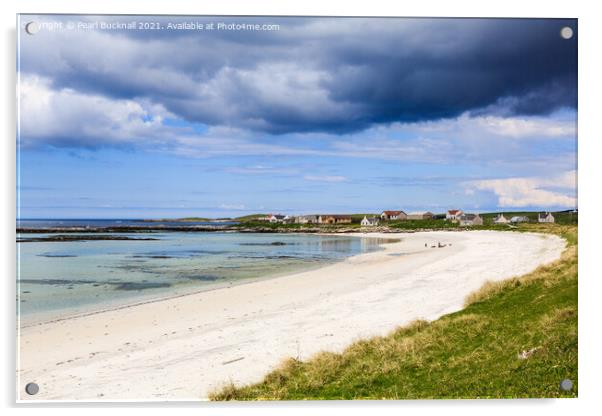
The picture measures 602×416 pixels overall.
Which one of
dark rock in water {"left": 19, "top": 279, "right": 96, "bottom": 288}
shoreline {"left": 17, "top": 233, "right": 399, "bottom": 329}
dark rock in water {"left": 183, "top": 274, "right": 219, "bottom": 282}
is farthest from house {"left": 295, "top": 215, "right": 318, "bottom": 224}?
dark rock in water {"left": 183, "top": 274, "right": 219, "bottom": 282}

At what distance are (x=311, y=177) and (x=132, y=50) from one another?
2508 mm

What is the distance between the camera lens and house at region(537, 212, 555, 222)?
17.7 feet

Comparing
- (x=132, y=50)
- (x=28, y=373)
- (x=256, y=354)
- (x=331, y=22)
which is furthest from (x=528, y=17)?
(x=28, y=373)

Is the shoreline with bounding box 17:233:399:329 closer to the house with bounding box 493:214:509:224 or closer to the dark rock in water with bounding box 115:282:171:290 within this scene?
the dark rock in water with bounding box 115:282:171:290

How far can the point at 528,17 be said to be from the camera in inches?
198

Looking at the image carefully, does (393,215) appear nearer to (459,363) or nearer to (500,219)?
(500,219)

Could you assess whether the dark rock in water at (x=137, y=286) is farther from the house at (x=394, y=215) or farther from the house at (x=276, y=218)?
the house at (x=394, y=215)

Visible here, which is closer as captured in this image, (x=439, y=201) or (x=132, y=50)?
(x=132, y=50)

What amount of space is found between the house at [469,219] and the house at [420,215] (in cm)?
40

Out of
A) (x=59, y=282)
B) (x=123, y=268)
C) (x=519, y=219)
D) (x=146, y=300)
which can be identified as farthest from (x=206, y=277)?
(x=519, y=219)

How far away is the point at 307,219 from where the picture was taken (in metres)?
5.95

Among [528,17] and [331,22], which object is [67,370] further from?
[528,17]

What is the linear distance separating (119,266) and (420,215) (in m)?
4.09

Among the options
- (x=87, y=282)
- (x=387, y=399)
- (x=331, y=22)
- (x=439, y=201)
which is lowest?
(x=387, y=399)
